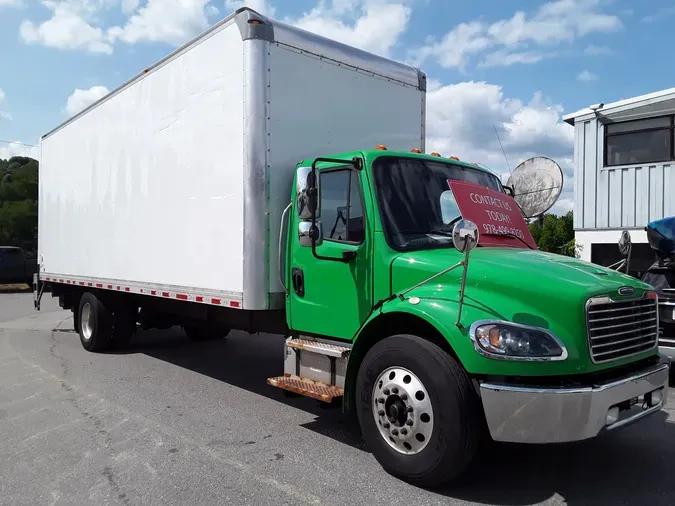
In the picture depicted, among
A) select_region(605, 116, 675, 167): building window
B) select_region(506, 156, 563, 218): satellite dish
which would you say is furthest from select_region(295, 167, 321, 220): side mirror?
select_region(605, 116, 675, 167): building window

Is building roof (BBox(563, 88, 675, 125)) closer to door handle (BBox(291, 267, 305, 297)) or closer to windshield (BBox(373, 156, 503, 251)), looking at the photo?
windshield (BBox(373, 156, 503, 251))

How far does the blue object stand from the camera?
24.9ft

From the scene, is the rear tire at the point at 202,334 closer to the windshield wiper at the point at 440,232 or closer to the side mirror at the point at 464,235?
the windshield wiper at the point at 440,232

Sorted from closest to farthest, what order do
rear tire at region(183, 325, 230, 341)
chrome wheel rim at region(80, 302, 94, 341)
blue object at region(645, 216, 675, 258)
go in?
blue object at region(645, 216, 675, 258) < chrome wheel rim at region(80, 302, 94, 341) < rear tire at region(183, 325, 230, 341)

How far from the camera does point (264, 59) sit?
541 cm

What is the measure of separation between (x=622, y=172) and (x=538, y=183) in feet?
6.45

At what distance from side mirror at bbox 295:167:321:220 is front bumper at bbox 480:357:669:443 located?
1.92 m

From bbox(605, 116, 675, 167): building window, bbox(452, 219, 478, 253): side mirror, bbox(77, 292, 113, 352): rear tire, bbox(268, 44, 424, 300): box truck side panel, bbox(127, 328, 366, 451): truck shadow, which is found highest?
bbox(605, 116, 675, 167): building window

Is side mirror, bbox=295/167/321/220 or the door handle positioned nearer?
side mirror, bbox=295/167/321/220

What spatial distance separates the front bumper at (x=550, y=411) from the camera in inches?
136

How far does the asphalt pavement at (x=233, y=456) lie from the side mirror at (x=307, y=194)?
1911mm

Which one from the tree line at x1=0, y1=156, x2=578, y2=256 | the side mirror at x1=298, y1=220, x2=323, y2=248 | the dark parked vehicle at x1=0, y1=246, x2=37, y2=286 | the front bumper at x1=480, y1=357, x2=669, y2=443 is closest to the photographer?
the front bumper at x1=480, y1=357, x2=669, y2=443

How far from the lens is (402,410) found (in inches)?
158

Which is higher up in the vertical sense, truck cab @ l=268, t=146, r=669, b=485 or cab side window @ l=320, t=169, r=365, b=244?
cab side window @ l=320, t=169, r=365, b=244
